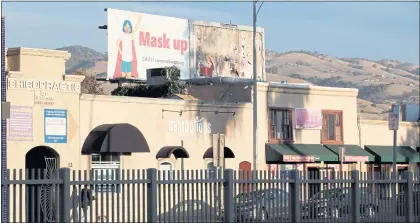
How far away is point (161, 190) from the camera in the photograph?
57.9 feet

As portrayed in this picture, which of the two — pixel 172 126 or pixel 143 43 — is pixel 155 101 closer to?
pixel 172 126

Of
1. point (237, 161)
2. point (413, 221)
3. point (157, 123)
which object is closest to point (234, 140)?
point (237, 161)

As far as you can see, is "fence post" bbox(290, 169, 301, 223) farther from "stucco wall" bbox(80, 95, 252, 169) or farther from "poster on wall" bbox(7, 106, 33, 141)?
"stucco wall" bbox(80, 95, 252, 169)

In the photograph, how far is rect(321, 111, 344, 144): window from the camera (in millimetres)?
52156

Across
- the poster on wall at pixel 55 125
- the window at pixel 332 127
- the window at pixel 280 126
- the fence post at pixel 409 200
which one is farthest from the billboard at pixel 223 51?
the fence post at pixel 409 200

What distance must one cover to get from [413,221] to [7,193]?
11.3 metres

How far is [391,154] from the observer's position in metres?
55.2

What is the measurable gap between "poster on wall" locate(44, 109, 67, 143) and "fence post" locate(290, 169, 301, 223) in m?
19.5

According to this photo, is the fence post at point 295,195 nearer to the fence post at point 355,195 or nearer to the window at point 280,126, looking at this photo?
the fence post at point 355,195

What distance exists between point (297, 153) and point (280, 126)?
171 cm

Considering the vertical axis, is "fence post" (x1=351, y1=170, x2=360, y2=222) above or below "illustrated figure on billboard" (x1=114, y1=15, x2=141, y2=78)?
below

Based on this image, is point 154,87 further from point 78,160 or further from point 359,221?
point 359,221

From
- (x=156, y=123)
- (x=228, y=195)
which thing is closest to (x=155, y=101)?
(x=156, y=123)

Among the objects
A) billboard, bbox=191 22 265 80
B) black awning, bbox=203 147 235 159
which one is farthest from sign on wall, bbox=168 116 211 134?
billboard, bbox=191 22 265 80
